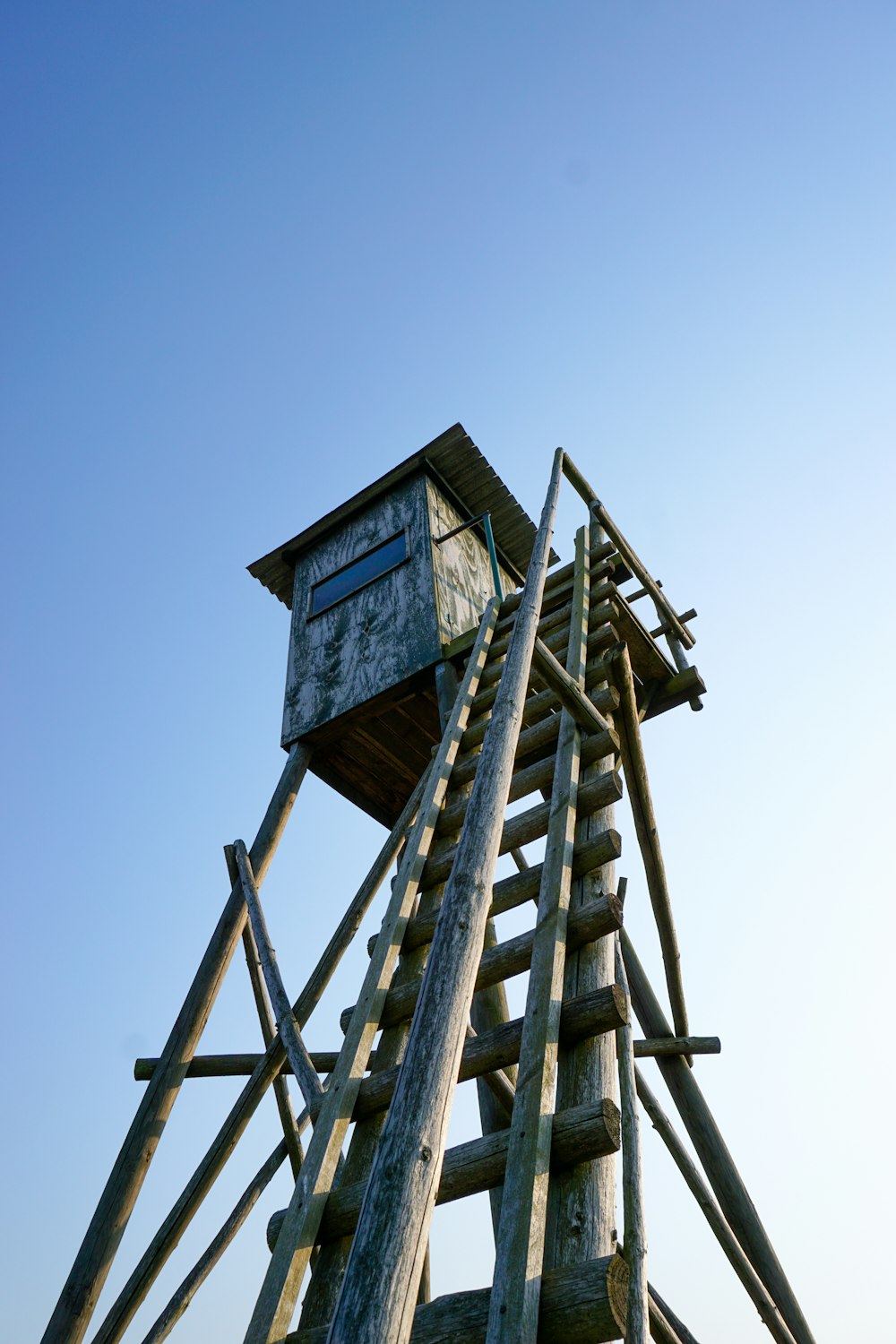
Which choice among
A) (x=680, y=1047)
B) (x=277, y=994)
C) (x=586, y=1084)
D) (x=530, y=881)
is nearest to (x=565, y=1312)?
(x=586, y=1084)

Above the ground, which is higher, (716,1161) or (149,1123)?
(149,1123)

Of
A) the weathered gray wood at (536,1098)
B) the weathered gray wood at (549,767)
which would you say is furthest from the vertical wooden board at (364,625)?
the weathered gray wood at (536,1098)

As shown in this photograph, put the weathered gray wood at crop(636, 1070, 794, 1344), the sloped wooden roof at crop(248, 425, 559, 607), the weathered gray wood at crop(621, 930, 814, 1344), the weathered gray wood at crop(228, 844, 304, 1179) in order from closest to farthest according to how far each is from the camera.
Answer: the weathered gray wood at crop(636, 1070, 794, 1344), the weathered gray wood at crop(621, 930, 814, 1344), the weathered gray wood at crop(228, 844, 304, 1179), the sloped wooden roof at crop(248, 425, 559, 607)

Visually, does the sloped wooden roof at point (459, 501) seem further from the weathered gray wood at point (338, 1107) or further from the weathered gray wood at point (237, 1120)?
the weathered gray wood at point (338, 1107)

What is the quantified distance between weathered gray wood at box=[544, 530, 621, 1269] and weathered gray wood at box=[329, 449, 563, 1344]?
84 centimetres

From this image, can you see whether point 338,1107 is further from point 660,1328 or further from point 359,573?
point 359,573

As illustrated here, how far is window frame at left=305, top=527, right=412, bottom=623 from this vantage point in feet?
24.1

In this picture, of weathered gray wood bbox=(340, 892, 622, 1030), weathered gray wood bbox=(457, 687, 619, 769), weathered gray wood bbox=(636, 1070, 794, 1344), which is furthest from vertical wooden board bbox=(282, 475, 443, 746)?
weathered gray wood bbox=(340, 892, 622, 1030)

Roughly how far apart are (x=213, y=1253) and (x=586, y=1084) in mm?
3111

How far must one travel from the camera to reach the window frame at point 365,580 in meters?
7.36

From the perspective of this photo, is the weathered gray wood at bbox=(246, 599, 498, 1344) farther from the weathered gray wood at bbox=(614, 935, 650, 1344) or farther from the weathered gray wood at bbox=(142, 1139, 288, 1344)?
the weathered gray wood at bbox=(142, 1139, 288, 1344)

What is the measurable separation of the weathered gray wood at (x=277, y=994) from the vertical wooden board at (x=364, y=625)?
1380mm

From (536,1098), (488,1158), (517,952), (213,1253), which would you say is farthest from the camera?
(213,1253)

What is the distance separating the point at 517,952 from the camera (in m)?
2.93
